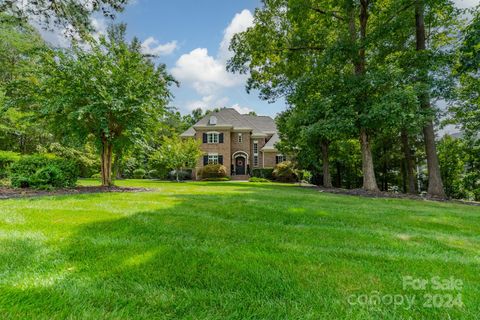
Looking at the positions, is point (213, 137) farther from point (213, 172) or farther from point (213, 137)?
point (213, 172)

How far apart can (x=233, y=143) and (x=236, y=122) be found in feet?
8.49

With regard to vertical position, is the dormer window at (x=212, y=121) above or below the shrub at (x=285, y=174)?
above

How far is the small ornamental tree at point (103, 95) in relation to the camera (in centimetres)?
864

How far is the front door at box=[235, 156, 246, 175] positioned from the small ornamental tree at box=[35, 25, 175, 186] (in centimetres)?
1954

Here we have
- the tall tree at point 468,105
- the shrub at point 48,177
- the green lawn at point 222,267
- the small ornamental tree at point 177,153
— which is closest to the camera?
the green lawn at point 222,267

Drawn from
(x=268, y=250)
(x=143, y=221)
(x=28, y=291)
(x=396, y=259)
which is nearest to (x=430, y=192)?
(x=396, y=259)

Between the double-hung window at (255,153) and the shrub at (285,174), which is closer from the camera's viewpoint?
the shrub at (285,174)

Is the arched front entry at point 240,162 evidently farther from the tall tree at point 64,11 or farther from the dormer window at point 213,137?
the tall tree at point 64,11

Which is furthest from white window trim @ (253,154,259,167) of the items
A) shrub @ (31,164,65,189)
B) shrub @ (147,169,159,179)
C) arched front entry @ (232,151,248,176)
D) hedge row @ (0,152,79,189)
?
shrub @ (31,164,65,189)

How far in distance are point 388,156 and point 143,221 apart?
18337 mm

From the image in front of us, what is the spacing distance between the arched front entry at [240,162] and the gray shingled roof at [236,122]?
3270 millimetres

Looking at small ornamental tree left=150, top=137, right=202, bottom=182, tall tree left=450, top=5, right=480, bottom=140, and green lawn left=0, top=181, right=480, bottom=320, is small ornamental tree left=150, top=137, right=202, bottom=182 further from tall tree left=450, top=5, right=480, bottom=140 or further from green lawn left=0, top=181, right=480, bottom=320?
tall tree left=450, top=5, right=480, bottom=140

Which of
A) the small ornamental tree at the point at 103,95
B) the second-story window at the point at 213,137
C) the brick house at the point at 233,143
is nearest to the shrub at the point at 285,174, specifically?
the brick house at the point at 233,143

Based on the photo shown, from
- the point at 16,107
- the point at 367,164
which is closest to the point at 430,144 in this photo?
the point at 367,164
